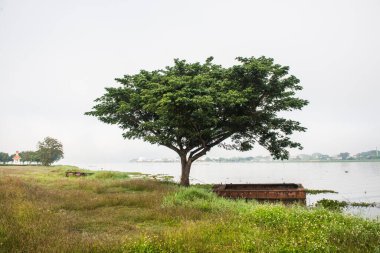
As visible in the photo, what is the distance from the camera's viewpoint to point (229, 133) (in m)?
28.2

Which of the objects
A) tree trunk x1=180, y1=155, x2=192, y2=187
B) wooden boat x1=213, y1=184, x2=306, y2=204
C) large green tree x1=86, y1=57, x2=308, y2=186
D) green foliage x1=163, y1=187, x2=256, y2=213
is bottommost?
wooden boat x1=213, y1=184, x2=306, y2=204

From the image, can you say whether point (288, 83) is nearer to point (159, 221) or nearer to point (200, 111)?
point (200, 111)

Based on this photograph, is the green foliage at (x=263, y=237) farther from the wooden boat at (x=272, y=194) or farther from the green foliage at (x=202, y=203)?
the wooden boat at (x=272, y=194)

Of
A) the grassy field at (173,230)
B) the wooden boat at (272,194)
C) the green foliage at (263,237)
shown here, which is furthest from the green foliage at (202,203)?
the wooden boat at (272,194)

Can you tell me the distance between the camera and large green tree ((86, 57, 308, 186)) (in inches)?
891

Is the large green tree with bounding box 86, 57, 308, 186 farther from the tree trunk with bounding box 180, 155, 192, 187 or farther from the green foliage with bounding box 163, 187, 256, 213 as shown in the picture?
the green foliage with bounding box 163, 187, 256, 213

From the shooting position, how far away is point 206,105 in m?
21.4

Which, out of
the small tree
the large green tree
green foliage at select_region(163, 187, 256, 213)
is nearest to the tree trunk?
the large green tree

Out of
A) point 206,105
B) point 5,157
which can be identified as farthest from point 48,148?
point 206,105

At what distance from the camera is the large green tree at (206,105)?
74.3ft

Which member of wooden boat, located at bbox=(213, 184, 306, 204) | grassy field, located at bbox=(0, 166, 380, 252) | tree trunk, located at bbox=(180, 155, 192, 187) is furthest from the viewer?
tree trunk, located at bbox=(180, 155, 192, 187)

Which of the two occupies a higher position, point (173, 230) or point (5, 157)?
point (5, 157)

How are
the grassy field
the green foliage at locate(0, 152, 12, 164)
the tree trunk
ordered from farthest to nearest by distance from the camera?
1. the green foliage at locate(0, 152, 12, 164)
2. the tree trunk
3. the grassy field

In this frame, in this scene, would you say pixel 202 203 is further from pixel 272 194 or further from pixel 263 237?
pixel 272 194
